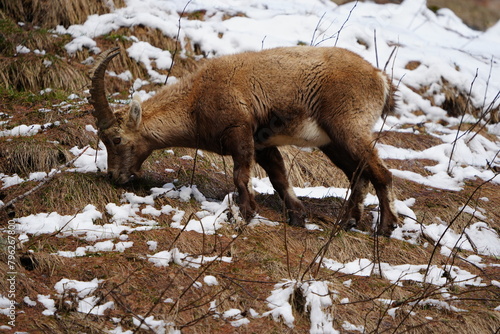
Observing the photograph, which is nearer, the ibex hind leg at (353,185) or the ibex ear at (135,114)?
the ibex hind leg at (353,185)

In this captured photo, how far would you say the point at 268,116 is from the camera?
271 inches

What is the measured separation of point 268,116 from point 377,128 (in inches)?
156

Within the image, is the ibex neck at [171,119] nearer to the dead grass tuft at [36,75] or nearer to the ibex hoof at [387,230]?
the ibex hoof at [387,230]

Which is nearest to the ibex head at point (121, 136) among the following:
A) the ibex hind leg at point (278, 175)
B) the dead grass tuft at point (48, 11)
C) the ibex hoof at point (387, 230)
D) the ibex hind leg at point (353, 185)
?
the ibex hind leg at point (278, 175)

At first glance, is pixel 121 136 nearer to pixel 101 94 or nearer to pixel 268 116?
pixel 101 94

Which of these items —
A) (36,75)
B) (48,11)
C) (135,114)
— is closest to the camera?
(135,114)

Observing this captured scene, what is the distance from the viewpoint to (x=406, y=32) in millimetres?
15000

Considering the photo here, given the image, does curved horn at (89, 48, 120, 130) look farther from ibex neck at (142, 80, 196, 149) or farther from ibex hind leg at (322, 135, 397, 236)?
ibex hind leg at (322, 135, 397, 236)

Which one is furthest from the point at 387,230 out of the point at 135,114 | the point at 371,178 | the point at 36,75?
the point at 36,75

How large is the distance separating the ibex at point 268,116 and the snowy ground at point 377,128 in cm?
47

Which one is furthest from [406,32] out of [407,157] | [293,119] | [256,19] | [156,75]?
[293,119]

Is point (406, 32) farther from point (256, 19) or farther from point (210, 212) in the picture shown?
point (210, 212)

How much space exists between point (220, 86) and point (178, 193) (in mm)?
1484

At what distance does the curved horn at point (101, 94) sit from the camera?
6.79 m
